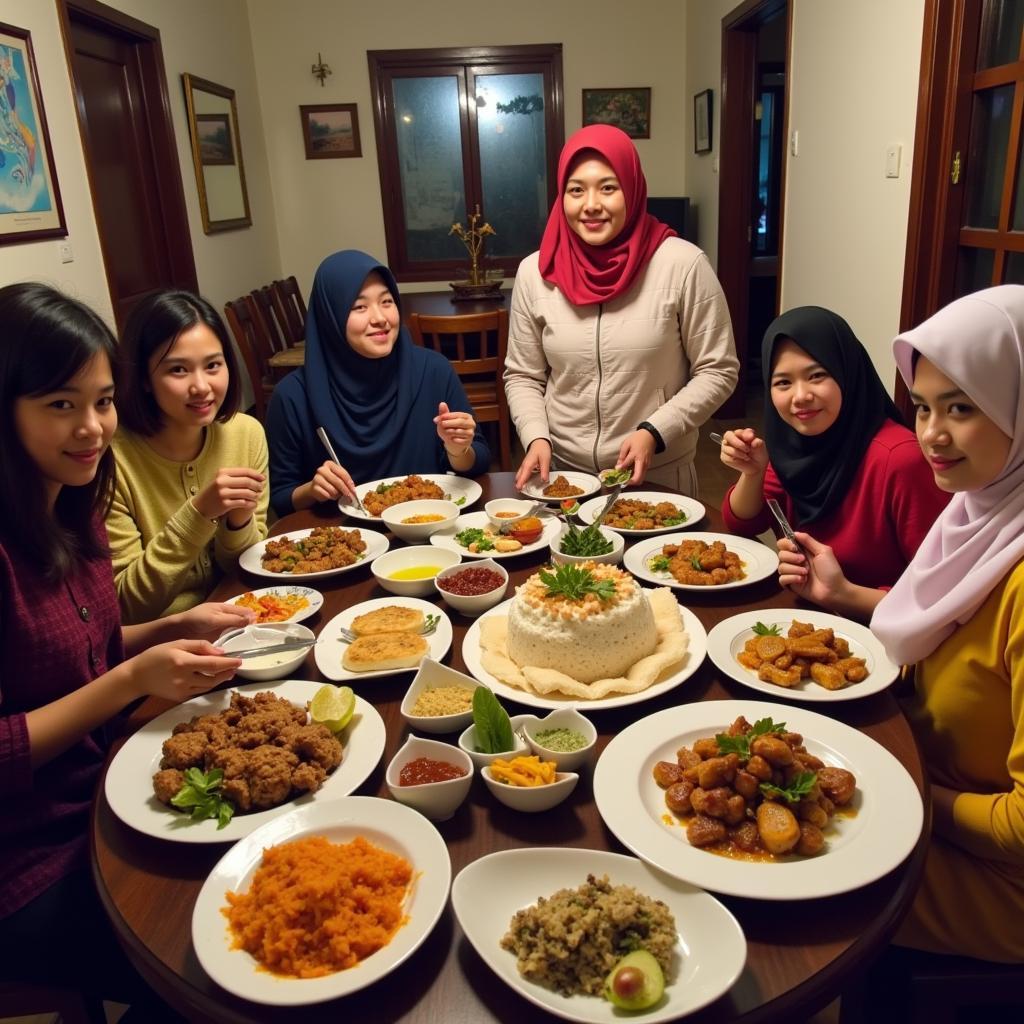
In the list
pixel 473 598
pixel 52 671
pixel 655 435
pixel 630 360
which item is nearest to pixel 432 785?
pixel 473 598

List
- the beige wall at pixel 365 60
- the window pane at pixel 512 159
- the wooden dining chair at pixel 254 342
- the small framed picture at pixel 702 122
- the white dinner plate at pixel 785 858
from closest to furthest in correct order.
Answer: the white dinner plate at pixel 785 858, the wooden dining chair at pixel 254 342, the small framed picture at pixel 702 122, the beige wall at pixel 365 60, the window pane at pixel 512 159

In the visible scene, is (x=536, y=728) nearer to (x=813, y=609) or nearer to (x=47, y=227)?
(x=813, y=609)

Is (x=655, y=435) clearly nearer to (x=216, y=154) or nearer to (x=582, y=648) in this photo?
(x=582, y=648)

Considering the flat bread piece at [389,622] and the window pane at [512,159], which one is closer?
the flat bread piece at [389,622]

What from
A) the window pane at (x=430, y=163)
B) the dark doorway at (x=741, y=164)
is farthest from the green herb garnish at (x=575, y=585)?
the window pane at (x=430, y=163)

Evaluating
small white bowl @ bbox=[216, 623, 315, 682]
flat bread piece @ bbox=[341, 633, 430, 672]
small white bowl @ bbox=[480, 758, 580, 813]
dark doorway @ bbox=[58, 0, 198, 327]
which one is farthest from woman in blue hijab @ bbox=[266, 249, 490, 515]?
dark doorway @ bbox=[58, 0, 198, 327]

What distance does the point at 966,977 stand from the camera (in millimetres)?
1158

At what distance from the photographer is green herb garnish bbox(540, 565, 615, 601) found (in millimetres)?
1307

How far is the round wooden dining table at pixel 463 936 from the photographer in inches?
31.4

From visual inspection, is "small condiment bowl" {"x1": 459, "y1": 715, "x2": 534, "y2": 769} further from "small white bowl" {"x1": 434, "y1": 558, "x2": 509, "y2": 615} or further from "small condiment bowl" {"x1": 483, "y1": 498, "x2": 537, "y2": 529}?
"small condiment bowl" {"x1": 483, "y1": 498, "x2": 537, "y2": 529}

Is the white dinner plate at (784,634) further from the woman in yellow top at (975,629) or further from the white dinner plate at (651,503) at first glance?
the white dinner plate at (651,503)

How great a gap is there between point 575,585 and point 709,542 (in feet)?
1.85

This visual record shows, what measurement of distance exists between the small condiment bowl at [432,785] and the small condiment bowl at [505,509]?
872 millimetres

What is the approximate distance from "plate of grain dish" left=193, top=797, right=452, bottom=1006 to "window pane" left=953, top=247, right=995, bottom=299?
2762 mm
